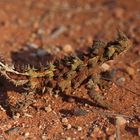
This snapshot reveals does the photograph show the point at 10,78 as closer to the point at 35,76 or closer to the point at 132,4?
the point at 35,76

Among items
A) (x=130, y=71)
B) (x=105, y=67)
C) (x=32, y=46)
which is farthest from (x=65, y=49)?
(x=130, y=71)

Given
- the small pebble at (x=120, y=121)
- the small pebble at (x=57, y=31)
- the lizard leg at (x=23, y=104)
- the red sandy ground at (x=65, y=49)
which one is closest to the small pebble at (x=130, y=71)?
the red sandy ground at (x=65, y=49)

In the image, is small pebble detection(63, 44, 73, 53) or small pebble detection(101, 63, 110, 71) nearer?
small pebble detection(101, 63, 110, 71)

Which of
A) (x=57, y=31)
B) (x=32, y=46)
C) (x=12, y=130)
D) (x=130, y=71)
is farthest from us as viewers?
(x=57, y=31)

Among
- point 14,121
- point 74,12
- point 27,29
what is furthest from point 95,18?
point 14,121

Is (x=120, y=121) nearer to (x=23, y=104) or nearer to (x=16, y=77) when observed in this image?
(x=23, y=104)

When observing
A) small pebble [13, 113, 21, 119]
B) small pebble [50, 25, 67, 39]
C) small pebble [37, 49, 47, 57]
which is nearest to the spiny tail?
small pebble [13, 113, 21, 119]

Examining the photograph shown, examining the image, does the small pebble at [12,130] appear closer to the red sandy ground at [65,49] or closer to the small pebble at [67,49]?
the red sandy ground at [65,49]

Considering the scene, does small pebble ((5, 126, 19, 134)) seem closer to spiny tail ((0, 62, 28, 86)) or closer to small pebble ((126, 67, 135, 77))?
spiny tail ((0, 62, 28, 86))
